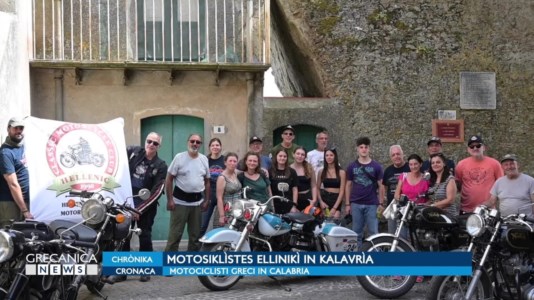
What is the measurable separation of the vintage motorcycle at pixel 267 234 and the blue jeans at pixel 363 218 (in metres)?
0.77

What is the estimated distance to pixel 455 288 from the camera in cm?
670

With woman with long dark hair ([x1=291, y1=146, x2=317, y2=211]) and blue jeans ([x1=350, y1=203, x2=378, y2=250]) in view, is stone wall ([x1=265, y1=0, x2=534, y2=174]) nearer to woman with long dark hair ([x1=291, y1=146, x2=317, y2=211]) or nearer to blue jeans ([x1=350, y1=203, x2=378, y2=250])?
woman with long dark hair ([x1=291, y1=146, x2=317, y2=211])

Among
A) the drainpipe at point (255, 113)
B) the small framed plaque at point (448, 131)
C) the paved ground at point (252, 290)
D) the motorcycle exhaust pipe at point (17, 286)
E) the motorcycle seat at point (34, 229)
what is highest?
the drainpipe at point (255, 113)

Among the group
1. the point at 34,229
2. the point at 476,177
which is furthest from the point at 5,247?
the point at 476,177

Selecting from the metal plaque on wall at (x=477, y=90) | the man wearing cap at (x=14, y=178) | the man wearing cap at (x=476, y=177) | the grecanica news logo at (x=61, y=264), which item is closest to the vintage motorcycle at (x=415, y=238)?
the man wearing cap at (x=476, y=177)

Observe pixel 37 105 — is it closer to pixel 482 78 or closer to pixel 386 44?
pixel 386 44

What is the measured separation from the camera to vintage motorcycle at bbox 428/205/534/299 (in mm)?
6645

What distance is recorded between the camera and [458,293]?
21.8 feet

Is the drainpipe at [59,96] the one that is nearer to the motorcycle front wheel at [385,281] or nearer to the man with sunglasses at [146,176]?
the man with sunglasses at [146,176]

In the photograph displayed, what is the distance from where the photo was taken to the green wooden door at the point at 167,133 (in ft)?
41.8

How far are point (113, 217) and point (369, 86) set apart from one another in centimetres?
658

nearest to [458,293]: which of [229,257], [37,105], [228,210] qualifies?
[229,257]

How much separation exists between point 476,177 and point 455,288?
3.05 meters

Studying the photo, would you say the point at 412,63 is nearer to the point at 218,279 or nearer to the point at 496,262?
the point at 218,279
